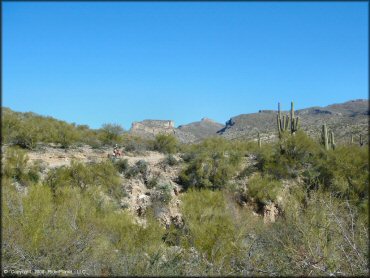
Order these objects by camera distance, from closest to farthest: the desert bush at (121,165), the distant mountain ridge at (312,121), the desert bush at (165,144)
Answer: the desert bush at (121,165) → the desert bush at (165,144) → the distant mountain ridge at (312,121)

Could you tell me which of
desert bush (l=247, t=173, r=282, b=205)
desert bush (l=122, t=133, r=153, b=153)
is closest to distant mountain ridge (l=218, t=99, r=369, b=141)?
desert bush (l=122, t=133, r=153, b=153)

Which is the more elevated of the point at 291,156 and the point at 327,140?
the point at 327,140

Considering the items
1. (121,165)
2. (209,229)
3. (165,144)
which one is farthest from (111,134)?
(209,229)

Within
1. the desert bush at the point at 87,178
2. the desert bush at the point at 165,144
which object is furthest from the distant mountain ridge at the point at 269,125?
the desert bush at the point at 87,178

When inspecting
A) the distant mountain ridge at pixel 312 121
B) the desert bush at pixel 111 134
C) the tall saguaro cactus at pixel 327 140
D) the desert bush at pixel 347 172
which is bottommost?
the desert bush at pixel 347 172

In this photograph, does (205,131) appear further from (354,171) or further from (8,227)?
(8,227)

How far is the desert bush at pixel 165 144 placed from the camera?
30281 mm

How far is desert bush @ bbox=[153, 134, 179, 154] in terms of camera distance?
1192 inches

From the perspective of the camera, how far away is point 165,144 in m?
30.8

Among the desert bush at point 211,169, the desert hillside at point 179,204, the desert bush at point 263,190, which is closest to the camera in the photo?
the desert hillside at point 179,204

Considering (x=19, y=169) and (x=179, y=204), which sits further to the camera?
(x=179, y=204)

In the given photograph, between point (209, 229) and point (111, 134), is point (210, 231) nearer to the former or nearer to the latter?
point (209, 229)

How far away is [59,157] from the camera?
22.8 m

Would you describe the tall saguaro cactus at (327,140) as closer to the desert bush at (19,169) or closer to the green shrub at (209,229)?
the green shrub at (209,229)
